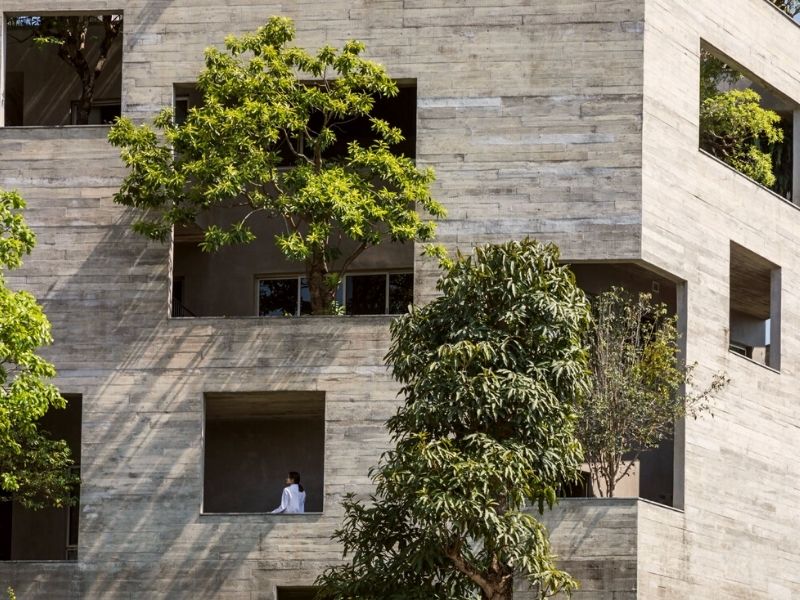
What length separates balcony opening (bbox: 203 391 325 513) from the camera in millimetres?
34406

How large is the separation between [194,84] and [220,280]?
418 centimetres

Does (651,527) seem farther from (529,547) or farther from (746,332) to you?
(746,332)

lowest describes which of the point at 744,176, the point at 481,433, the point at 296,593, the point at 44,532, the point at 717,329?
the point at 296,593

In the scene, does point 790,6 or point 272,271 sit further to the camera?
point 790,6

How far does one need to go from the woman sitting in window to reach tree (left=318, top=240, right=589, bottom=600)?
5.77 meters

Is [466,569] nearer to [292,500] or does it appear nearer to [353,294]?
[292,500]

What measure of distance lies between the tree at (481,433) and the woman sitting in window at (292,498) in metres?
5.77

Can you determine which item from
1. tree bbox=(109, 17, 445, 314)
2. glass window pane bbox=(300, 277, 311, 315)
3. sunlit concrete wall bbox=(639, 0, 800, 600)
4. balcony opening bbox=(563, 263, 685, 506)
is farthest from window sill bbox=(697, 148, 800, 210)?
glass window pane bbox=(300, 277, 311, 315)

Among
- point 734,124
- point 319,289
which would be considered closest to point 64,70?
point 319,289

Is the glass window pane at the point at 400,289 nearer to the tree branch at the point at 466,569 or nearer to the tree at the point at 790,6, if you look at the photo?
the tree branch at the point at 466,569

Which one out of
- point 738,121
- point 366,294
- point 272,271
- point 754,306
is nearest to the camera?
point 366,294

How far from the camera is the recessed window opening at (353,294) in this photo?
34000 mm

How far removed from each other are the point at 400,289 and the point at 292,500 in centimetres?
467

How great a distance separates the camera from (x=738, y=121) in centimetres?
3572
